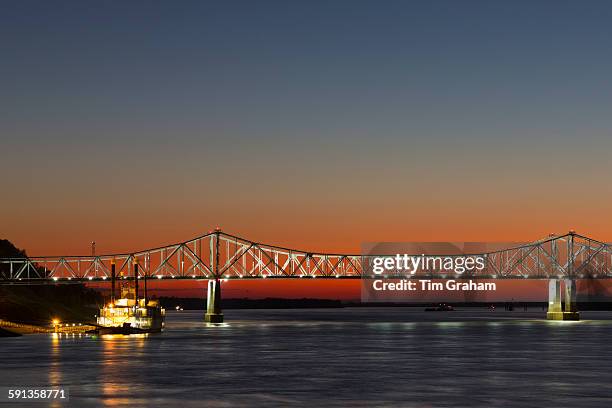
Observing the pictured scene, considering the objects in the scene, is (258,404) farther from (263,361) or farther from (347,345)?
(347,345)

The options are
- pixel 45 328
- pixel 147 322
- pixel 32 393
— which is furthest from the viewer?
pixel 45 328

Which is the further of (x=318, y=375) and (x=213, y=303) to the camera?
(x=213, y=303)

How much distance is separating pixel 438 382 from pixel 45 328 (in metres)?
108

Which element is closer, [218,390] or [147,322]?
[218,390]

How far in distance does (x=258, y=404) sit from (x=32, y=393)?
11.4 metres

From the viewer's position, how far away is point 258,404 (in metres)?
42.1

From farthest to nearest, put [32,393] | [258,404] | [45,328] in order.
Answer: [45,328] → [32,393] → [258,404]

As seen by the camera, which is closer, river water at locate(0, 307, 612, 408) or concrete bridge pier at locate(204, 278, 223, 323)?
river water at locate(0, 307, 612, 408)

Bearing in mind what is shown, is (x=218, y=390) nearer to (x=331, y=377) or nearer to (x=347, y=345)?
(x=331, y=377)

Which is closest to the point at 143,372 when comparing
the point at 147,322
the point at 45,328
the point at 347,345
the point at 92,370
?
the point at 92,370

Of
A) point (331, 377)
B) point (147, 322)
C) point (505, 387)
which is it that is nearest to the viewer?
point (505, 387)

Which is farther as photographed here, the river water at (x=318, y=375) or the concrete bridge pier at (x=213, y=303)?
the concrete bridge pier at (x=213, y=303)

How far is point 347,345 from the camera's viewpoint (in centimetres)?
9662

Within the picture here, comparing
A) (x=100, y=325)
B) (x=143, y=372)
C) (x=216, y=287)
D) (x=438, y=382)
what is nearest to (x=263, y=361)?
(x=143, y=372)
